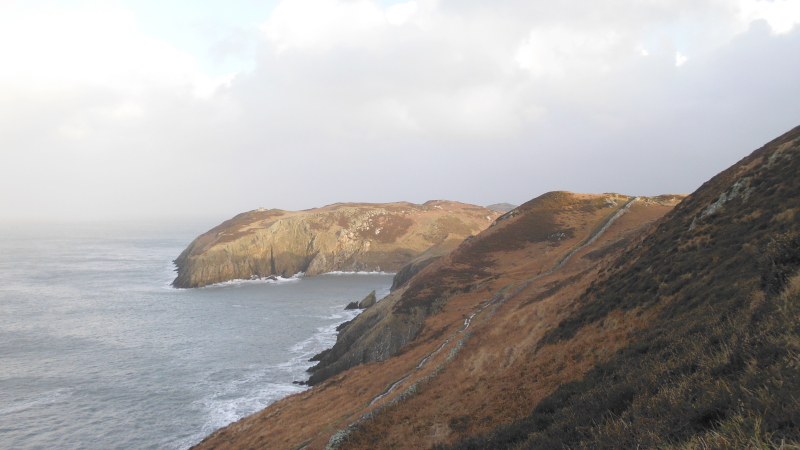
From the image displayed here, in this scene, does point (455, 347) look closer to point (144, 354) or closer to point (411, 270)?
point (144, 354)

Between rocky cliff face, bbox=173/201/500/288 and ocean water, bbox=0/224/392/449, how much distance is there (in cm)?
1829

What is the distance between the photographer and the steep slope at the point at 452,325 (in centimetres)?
2069

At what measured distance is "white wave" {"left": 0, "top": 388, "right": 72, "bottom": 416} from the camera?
127 feet

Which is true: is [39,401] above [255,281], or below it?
below

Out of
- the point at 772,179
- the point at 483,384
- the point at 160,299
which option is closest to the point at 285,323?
the point at 160,299

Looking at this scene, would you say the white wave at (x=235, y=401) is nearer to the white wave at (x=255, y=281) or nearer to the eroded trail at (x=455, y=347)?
the eroded trail at (x=455, y=347)

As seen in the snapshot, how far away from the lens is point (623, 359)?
41.8ft

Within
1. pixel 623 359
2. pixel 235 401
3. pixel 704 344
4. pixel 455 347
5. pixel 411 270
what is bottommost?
pixel 235 401

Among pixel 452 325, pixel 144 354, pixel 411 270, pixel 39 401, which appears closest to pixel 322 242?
pixel 411 270

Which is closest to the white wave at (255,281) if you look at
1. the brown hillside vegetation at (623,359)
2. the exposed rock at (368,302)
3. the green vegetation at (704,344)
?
the exposed rock at (368,302)

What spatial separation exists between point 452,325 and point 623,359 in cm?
2449

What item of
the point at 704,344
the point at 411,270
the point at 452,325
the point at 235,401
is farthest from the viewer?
the point at 411,270

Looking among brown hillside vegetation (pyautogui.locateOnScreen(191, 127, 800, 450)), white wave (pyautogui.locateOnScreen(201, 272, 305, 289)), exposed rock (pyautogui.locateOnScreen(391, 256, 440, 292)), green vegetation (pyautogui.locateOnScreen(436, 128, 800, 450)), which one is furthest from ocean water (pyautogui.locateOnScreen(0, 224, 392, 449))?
green vegetation (pyautogui.locateOnScreen(436, 128, 800, 450))

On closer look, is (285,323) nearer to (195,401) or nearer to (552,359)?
(195,401)
